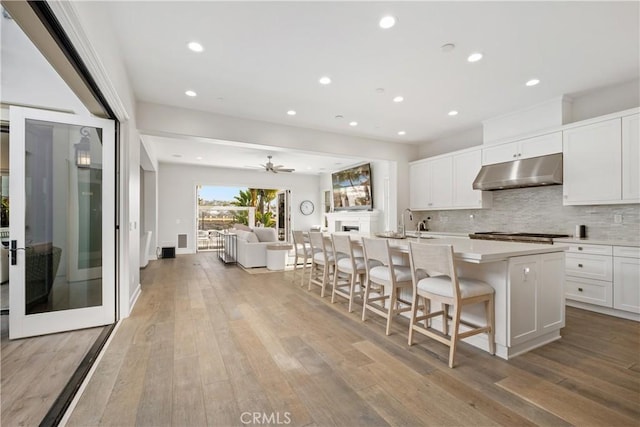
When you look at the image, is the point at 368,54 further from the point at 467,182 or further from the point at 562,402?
the point at 467,182

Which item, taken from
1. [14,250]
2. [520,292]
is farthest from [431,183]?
[14,250]

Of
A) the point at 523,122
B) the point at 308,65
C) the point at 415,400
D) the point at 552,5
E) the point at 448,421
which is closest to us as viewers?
the point at 448,421

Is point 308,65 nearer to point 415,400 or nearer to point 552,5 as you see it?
point 552,5

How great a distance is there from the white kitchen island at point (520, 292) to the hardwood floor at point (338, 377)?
5.2 inches

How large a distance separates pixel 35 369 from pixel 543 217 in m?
6.09

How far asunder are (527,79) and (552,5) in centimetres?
140

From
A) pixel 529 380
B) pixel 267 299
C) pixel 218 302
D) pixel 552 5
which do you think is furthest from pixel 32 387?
pixel 552 5

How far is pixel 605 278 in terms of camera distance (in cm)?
331

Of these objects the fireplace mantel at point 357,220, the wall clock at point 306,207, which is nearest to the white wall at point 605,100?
the fireplace mantel at point 357,220

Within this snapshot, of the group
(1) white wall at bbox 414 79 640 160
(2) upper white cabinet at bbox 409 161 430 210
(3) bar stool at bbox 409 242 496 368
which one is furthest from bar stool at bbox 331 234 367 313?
(1) white wall at bbox 414 79 640 160

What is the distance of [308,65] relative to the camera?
313 cm

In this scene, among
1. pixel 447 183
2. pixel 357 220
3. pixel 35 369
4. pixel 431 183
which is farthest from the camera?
pixel 357 220

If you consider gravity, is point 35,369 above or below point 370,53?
below

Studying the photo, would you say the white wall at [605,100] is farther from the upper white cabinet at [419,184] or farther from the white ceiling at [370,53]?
the upper white cabinet at [419,184]
